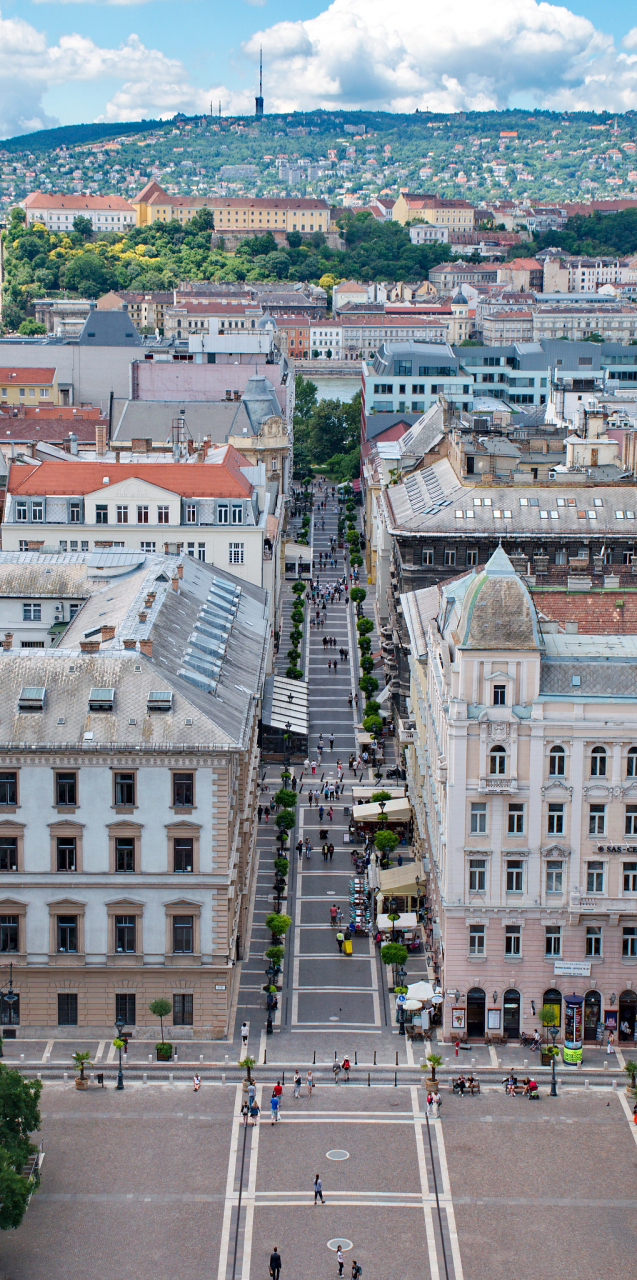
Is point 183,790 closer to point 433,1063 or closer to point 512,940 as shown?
point 433,1063

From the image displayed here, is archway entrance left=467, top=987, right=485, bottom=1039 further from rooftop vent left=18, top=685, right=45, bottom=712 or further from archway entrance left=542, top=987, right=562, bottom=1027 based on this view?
rooftop vent left=18, top=685, right=45, bottom=712

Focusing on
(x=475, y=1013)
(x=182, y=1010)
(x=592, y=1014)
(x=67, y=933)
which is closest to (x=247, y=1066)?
(x=182, y=1010)

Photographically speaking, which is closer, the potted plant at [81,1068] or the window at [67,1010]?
the potted plant at [81,1068]

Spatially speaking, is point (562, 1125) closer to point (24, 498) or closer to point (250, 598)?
point (250, 598)

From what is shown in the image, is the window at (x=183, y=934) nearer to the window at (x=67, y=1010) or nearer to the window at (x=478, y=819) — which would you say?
the window at (x=67, y=1010)

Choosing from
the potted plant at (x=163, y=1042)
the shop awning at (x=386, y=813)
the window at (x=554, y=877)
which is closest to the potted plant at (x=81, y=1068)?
the potted plant at (x=163, y=1042)

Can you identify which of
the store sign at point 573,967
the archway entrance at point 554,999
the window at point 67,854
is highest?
the window at point 67,854

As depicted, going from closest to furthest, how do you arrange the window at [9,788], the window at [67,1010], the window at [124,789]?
1. the window at [124,789]
2. the window at [9,788]
3. the window at [67,1010]

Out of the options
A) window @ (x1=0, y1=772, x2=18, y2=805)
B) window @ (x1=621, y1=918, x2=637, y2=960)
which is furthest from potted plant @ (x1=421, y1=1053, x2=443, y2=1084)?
window @ (x1=0, y1=772, x2=18, y2=805)
